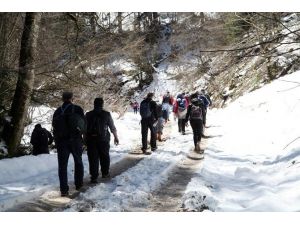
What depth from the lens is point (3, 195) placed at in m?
8.10

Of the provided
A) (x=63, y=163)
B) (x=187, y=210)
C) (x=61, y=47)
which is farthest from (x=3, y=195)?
(x=61, y=47)

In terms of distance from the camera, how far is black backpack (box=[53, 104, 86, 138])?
806 centimetres

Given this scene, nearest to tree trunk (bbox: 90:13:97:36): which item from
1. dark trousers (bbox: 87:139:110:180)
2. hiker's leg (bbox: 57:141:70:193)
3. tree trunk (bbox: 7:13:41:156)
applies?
tree trunk (bbox: 7:13:41:156)

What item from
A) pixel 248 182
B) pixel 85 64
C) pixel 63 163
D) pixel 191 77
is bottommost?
pixel 248 182

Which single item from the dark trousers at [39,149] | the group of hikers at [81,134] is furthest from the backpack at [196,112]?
the dark trousers at [39,149]

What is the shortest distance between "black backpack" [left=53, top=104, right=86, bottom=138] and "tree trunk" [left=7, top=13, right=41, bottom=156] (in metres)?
4.04

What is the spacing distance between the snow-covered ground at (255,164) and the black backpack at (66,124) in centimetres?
234

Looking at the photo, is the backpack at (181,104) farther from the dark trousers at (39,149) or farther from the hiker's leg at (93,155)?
the hiker's leg at (93,155)

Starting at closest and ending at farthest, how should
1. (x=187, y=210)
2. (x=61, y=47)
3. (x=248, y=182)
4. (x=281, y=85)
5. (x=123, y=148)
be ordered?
1. (x=187, y=210)
2. (x=248, y=182)
3. (x=61, y=47)
4. (x=123, y=148)
5. (x=281, y=85)

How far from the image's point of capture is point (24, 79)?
11.9 meters

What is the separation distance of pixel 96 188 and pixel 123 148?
264 inches

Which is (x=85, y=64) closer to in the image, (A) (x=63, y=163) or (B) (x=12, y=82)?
(B) (x=12, y=82)

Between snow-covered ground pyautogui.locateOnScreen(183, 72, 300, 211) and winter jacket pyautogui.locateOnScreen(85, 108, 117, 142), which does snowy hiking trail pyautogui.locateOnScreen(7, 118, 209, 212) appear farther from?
winter jacket pyautogui.locateOnScreen(85, 108, 117, 142)

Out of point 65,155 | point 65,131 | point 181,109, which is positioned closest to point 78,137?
point 65,131
